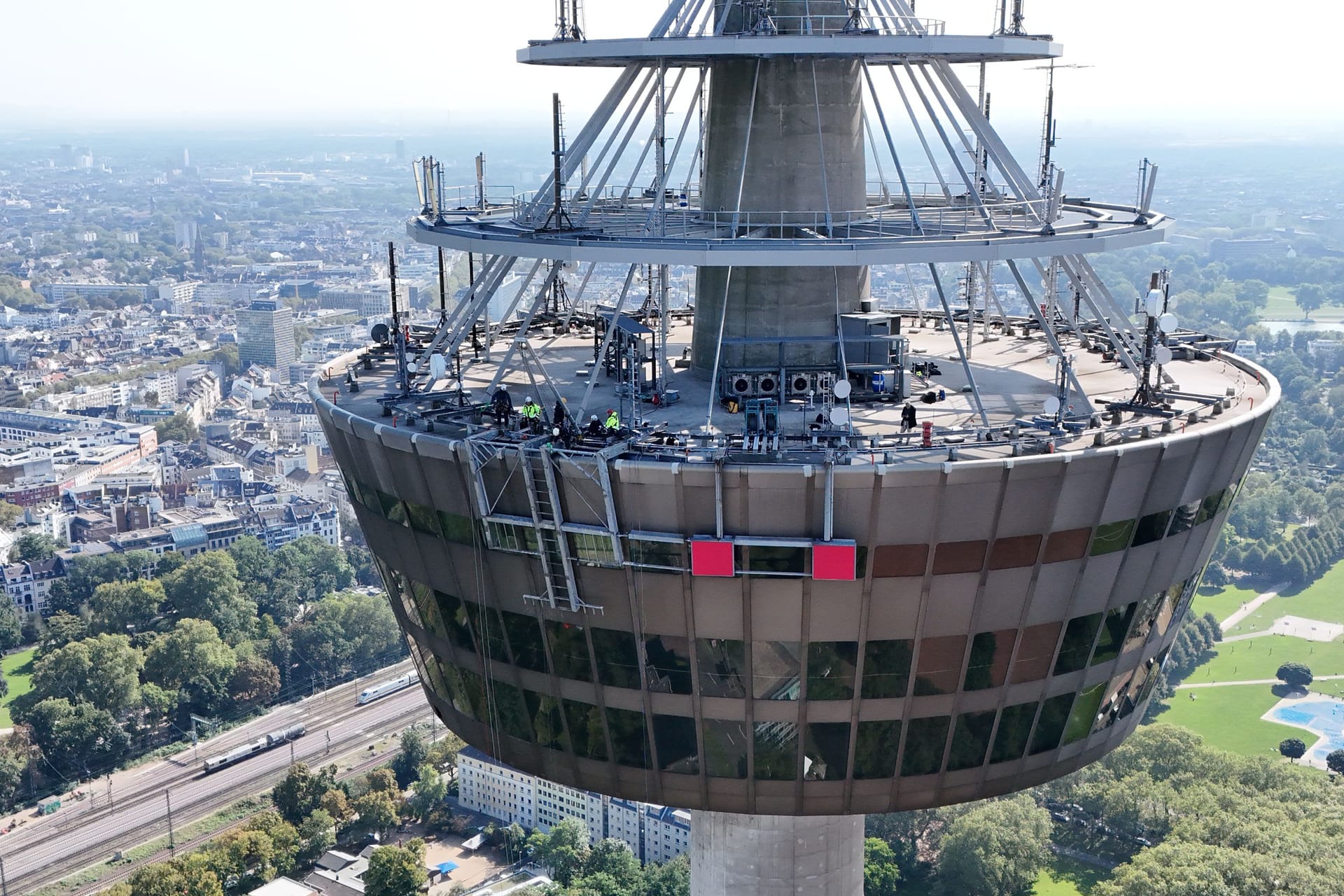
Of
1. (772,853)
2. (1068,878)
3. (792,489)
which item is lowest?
(1068,878)

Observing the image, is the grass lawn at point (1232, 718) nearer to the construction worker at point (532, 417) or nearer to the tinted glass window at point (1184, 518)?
the tinted glass window at point (1184, 518)

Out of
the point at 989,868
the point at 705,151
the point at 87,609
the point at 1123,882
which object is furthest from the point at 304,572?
the point at 705,151

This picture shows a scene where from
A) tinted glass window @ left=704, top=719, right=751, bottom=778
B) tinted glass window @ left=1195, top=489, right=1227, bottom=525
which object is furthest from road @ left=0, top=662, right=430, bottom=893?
tinted glass window @ left=1195, top=489, right=1227, bottom=525

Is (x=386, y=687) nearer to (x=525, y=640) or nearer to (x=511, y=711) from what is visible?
(x=511, y=711)

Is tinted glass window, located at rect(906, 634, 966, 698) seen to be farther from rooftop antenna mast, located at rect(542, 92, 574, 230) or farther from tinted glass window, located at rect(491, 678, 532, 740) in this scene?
rooftop antenna mast, located at rect(542, 92, 574, 230)

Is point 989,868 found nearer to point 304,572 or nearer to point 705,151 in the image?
point 705,151

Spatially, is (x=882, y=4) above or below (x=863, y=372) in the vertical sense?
above

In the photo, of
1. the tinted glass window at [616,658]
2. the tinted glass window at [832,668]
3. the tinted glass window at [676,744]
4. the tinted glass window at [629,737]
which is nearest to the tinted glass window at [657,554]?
the tinted glass window at [616,658]

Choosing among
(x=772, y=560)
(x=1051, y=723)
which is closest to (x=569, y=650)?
(x=772, y=560)
